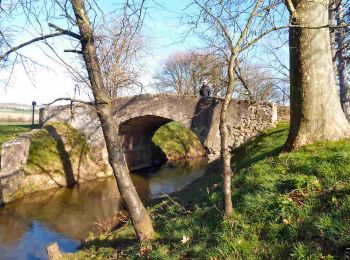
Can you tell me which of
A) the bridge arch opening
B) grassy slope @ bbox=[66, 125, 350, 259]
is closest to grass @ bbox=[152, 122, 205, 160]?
the bridge arch opening

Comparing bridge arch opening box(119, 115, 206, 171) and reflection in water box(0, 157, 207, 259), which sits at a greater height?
bridge arch opening box(119, 115, 206, 171)

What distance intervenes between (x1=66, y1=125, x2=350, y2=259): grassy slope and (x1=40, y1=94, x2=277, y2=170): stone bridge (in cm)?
580

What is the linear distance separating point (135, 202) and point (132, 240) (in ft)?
3.21

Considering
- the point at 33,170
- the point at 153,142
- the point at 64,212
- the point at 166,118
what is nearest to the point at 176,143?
the point at 153,142

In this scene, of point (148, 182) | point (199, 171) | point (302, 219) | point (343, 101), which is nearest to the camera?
point (302, 219)

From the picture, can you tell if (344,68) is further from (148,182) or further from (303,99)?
(148,182)

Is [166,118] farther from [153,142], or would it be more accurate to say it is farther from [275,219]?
[275,219]

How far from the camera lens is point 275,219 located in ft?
16.0

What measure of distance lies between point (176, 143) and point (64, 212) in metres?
14.9

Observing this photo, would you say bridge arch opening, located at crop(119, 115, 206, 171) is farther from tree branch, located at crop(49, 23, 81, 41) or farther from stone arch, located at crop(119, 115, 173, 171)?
tree branch, located at crop(49, 23, 81, 41)

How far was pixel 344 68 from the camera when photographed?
1402 centimetres

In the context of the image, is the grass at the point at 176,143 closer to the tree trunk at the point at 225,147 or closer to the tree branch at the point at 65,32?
the tree branch at the point at 65,32

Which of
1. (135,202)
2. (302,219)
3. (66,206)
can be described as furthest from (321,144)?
(66,206)

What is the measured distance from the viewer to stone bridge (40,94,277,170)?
14617 millimetres
